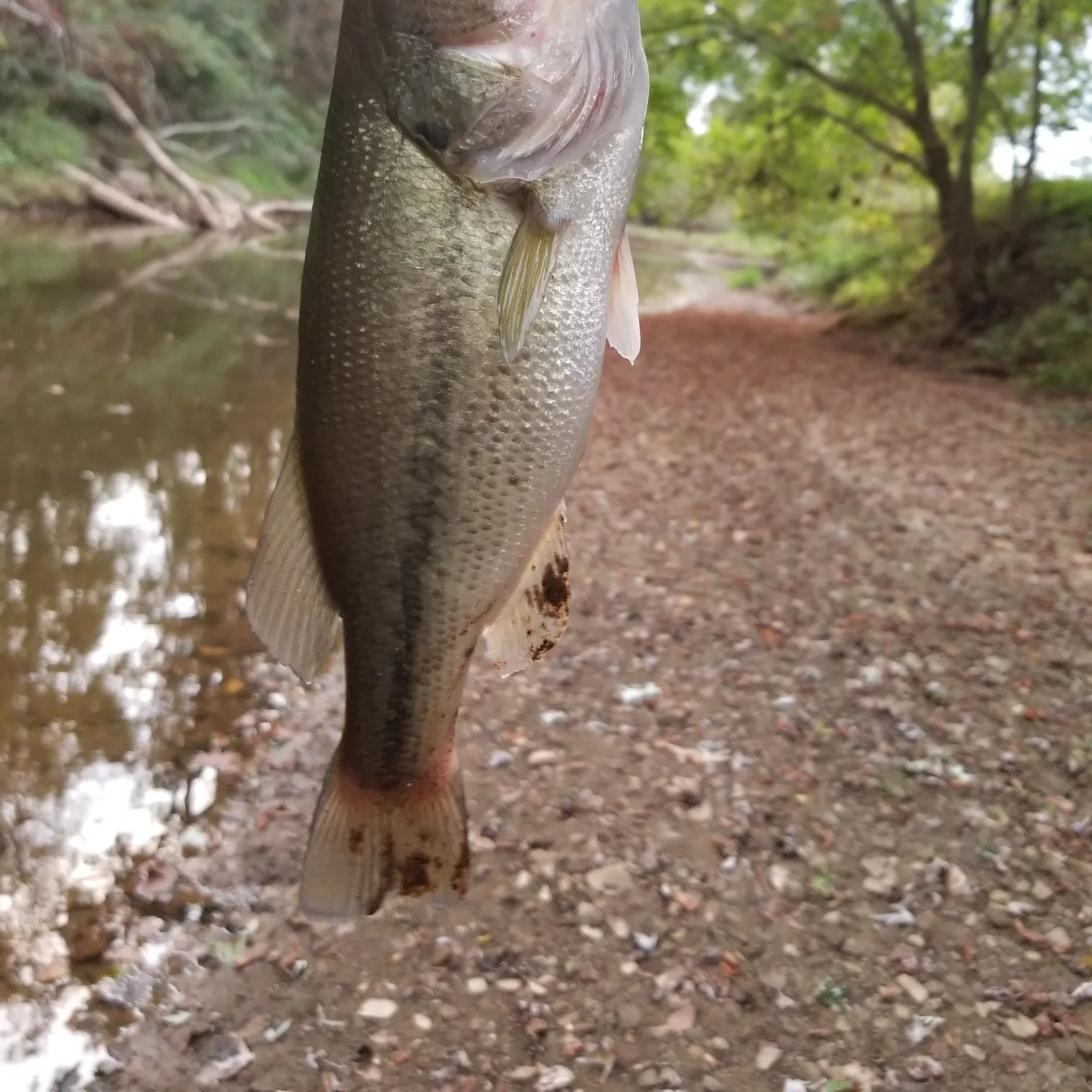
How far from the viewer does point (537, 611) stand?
1.72 metres

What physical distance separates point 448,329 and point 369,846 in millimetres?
1009

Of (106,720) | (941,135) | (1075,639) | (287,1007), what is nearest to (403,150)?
(287,1007)

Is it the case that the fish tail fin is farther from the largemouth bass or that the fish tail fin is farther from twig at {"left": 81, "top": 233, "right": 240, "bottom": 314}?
twig at {"left": 81, "top": 233, "right": 240, "bottom": 314}

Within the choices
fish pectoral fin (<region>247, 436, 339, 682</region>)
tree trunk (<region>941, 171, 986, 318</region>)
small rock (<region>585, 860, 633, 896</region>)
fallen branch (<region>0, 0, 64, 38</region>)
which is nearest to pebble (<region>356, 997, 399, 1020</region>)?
small rock (<region>585, 860, 633, 896</region>)

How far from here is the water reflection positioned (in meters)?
3.22

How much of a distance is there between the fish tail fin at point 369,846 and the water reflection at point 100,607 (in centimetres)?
157

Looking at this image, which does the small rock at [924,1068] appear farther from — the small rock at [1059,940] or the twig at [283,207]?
the twig at [283,207]

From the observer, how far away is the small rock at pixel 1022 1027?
2930 mm

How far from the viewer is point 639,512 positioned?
23.8 feet

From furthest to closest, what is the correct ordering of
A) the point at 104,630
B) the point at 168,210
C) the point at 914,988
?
the point at 168,210 < the point at 104,630 < the point at 914,988

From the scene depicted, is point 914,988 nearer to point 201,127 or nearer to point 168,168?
point 168,168

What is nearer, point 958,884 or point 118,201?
point 958,884

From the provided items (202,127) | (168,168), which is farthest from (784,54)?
(202,127)

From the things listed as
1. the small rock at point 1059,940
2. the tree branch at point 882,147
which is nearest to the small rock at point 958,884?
the small rock at point 1059,940
